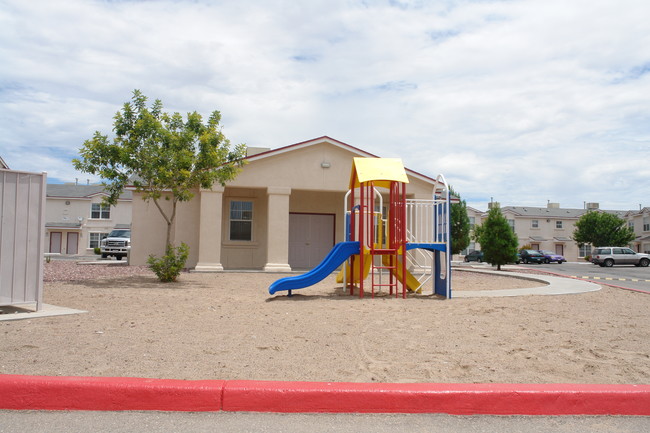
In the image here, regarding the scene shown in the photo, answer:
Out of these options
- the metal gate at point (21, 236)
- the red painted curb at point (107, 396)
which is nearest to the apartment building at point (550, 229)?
the metal gate at point (21, 236)

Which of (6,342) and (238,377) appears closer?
(238,377)

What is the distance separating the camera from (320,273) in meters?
11.1

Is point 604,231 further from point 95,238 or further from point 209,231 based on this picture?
point 95,238

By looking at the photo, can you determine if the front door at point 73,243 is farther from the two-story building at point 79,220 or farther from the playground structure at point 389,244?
the playground structure at point 389,244

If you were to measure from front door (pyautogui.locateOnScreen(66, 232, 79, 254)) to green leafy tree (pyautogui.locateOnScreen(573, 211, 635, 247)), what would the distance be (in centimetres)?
5139

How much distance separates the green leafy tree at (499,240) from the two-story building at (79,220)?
32.7m

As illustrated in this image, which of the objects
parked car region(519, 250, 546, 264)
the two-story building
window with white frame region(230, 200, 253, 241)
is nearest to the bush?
window with white frame region(230, 200, 253, 241)

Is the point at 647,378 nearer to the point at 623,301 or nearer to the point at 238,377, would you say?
the point at 238,377

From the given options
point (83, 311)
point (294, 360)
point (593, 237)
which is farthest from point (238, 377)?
point (593, 237)

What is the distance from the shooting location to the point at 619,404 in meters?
4.41

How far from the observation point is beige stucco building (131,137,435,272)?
1903cm

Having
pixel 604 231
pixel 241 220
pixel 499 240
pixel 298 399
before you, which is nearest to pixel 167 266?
pixel 241 220

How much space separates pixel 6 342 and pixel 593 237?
197 feet

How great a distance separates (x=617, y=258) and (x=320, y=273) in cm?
3812
